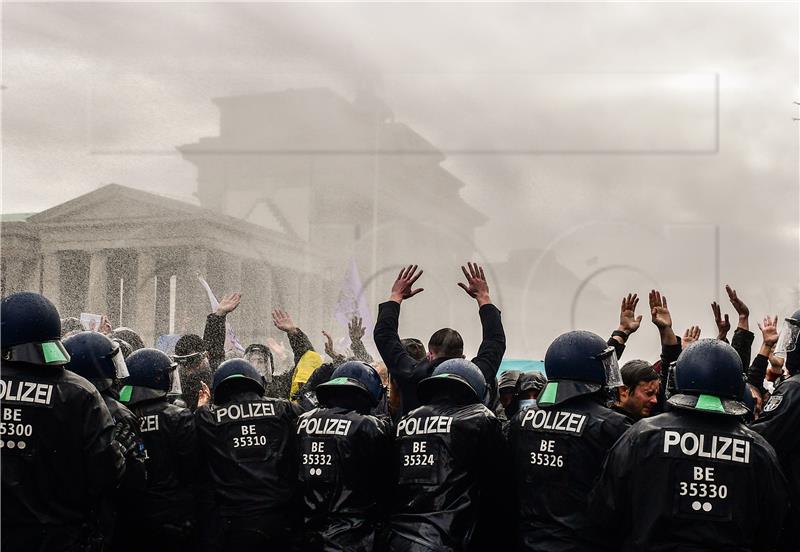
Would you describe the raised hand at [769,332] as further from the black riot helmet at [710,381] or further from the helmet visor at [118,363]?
the helmet visor at [118,363]

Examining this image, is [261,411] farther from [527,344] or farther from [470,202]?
[470,202]

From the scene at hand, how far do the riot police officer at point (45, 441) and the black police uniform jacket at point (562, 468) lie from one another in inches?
75.3

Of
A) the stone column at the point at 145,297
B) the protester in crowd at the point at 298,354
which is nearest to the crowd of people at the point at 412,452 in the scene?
the protester in crowd at the point at 298,354

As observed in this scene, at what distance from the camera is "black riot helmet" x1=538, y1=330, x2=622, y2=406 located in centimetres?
459

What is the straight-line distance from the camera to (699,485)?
372cm

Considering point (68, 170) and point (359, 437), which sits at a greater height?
point (68, 170)

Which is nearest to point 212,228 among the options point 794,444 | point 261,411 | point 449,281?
point 449,281

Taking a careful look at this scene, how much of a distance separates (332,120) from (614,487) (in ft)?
78.7

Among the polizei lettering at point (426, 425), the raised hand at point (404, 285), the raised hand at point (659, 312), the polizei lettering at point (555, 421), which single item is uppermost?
the raised hand at point (404, 285)

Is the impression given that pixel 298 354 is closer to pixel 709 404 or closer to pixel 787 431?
pixel 787 431

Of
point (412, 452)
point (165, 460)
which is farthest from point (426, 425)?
point (165, 460)

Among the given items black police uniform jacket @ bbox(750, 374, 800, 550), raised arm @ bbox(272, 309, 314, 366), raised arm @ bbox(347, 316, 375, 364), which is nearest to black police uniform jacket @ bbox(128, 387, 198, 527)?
raised arm @ bbox(272, 309, 314, 366)

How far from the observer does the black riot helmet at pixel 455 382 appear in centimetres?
496

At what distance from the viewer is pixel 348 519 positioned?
5121mm
